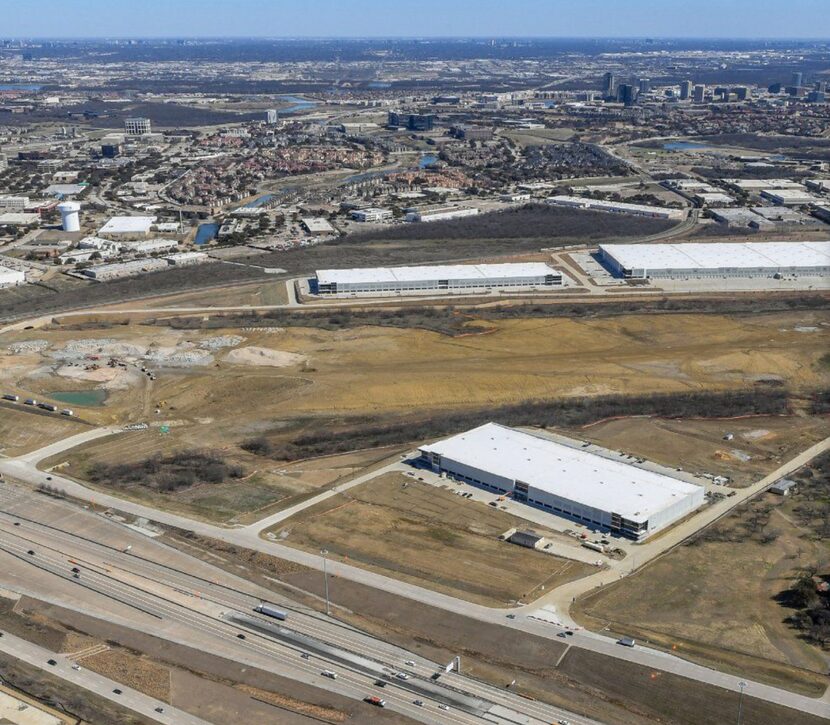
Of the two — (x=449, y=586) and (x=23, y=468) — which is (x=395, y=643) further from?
(x=23, y=468)

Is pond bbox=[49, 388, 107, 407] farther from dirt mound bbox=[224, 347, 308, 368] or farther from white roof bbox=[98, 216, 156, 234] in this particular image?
white roof bbox=[98, 216, 156, 234]

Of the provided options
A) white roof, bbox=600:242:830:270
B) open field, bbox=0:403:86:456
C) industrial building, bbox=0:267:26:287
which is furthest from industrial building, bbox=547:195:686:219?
open field, bbox=0:403:86:456

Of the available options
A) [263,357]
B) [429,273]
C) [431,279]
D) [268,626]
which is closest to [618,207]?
[429,273]

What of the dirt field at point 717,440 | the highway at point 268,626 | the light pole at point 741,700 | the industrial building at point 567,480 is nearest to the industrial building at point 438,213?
the dirt field at point 717,440

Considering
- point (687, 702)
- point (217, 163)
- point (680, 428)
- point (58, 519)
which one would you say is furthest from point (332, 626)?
point (217, 163)

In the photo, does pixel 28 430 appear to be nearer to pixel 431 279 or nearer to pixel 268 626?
pixel 268 626

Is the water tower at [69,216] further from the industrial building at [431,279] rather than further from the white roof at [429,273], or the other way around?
the industrial building at [431,279]

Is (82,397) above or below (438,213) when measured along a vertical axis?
below
